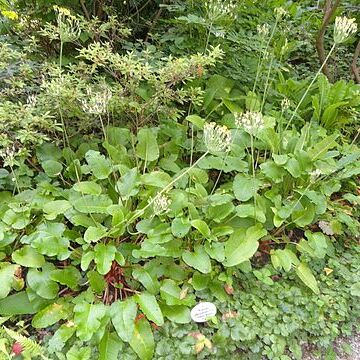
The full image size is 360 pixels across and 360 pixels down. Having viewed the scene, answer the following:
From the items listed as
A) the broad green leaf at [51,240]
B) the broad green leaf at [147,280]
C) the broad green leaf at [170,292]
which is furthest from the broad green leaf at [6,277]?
the broad green leaf at [170,292]

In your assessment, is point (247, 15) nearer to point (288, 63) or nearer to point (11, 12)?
point (288, 63)

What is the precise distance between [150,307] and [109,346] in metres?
0.23

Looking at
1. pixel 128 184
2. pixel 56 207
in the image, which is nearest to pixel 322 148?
pixel 128 184

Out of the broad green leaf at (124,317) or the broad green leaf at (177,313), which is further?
the broad green leaf at (177,313)

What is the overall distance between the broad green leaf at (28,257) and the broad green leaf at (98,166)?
530mm

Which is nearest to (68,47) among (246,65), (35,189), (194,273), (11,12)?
(11,12)

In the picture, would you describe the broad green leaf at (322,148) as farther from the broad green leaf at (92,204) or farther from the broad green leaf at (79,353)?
the broad green leaf at (79,353)

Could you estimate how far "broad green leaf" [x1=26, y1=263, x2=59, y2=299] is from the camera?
1884 mm

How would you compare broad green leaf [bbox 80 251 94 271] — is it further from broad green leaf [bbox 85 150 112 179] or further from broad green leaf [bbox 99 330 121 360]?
broad green leaf [bbox 85 150 112 179]

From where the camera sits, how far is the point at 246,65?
127 inches

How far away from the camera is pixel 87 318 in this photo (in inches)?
69.7

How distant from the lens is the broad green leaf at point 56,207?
2072 mm

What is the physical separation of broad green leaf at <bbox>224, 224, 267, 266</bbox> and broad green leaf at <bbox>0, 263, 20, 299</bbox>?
39.5 inches

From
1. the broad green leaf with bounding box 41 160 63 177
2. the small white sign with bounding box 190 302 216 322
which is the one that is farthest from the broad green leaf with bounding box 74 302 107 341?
the broad green leaf with bounding box 41 160 63 177
